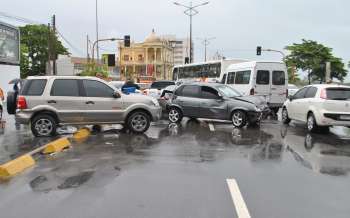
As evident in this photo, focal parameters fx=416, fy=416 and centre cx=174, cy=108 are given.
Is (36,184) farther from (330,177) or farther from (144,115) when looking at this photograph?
(144,115)

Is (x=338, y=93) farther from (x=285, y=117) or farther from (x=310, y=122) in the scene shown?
(x=285, y=117)

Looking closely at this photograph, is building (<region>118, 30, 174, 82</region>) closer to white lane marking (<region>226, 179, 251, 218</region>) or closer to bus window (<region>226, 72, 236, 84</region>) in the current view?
bus window (<region>226, 72, 236, 84</region>)

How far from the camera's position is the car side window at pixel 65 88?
12.2m

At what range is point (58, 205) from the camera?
5.51 meters

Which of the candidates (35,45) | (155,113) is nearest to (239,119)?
(155,113)

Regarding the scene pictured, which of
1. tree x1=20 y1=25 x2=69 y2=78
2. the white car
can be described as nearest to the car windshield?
the white car

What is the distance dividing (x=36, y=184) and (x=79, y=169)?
1157 mm

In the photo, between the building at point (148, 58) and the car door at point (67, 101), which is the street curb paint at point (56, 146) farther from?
the building at point (148, 58)

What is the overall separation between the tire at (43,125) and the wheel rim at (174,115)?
5.45 metres

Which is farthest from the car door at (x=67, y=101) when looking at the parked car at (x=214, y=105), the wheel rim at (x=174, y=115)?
the parked car at (x=214, y=105)

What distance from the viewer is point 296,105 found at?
15109 mm

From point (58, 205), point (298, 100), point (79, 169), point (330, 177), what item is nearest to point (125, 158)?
point (79, 169)

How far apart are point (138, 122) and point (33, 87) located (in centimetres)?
327

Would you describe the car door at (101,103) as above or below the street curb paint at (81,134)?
above
